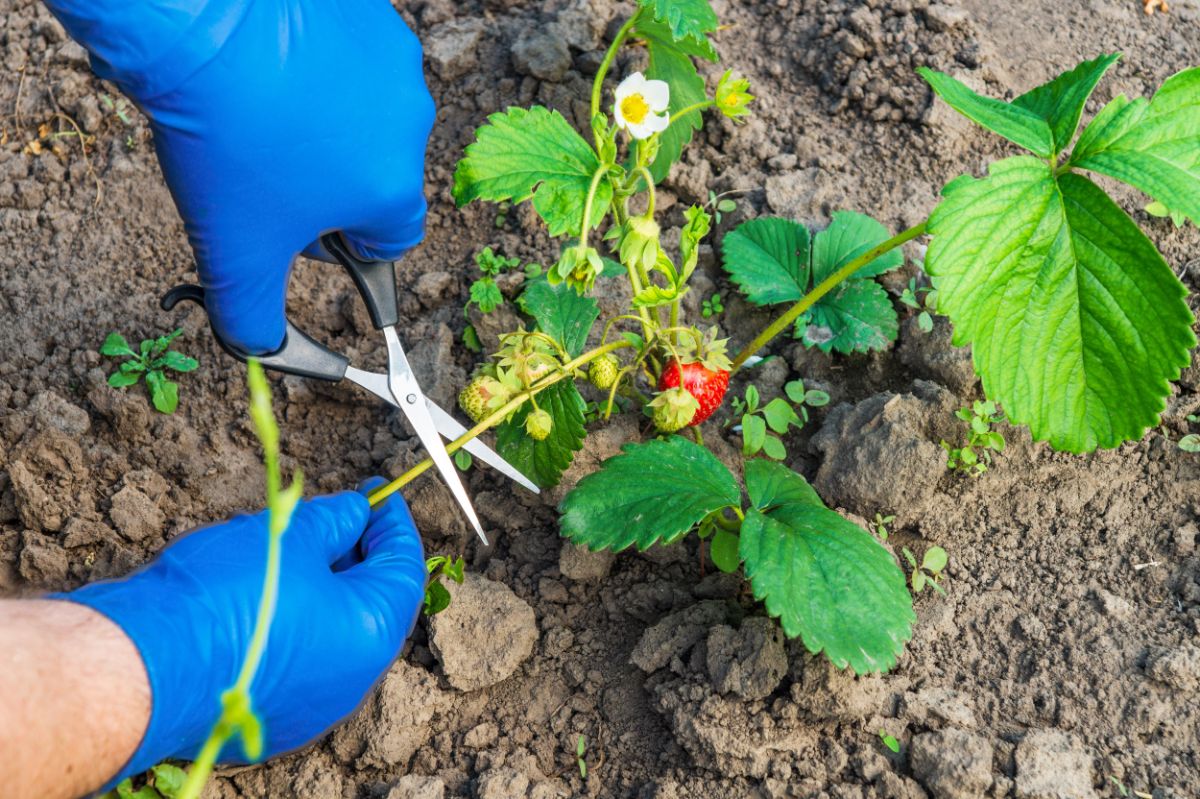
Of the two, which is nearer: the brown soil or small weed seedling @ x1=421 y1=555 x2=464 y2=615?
the brown soil

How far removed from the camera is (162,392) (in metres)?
2.32

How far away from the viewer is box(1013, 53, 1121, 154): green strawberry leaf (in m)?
1.78

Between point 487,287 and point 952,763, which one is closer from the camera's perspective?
point 952,763

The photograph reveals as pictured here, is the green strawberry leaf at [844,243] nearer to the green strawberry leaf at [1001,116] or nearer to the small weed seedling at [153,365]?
the green strawberry leaf at [1001,116]

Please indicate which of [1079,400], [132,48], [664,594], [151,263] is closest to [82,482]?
[151,263]

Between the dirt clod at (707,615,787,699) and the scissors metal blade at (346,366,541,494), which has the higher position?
the scissors metal blade at (346,366,541,494)

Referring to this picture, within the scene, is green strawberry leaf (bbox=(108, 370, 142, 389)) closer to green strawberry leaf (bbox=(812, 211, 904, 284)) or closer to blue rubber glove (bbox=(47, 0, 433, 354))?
blue rubber glove (bbox=(47, 0, 433, 354))

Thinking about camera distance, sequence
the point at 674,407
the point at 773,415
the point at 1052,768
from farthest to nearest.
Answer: the point at 773,415
the point at 674,407
the point at 1052,768

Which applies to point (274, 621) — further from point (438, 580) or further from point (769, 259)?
point (769, 259)

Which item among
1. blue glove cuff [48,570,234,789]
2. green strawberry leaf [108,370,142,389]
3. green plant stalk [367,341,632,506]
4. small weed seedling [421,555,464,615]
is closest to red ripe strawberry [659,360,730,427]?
green plant stalk [367,341,632,506]

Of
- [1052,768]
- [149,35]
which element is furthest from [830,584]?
[149,35]

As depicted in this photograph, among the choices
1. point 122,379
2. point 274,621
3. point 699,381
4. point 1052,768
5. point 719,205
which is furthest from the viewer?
point 719,205

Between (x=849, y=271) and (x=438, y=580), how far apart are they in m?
1.03

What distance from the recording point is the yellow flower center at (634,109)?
1800 millimetres
